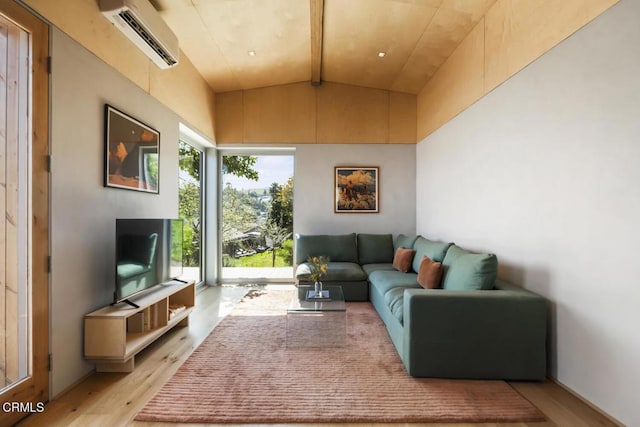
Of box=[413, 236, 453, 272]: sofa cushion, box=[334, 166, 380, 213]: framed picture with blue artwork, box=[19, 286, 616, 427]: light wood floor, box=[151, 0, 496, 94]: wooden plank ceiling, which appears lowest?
box=[19, 286, 616, 427]: light wood floor

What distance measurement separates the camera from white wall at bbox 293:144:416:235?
17.2 ft

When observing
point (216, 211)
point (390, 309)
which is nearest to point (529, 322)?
point (390, 309)

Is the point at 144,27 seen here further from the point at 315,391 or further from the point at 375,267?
the point at 375,267

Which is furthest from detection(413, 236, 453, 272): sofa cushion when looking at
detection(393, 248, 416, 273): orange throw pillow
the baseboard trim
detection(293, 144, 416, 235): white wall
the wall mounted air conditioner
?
the wall mounted air conditioner

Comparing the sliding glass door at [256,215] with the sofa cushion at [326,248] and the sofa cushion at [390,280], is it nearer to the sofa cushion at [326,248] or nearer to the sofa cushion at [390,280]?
the sofa cushion at [326,248]

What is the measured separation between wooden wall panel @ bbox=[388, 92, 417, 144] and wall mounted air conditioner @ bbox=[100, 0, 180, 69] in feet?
11.4

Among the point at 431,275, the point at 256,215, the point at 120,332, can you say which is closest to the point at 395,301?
the point at 431,275

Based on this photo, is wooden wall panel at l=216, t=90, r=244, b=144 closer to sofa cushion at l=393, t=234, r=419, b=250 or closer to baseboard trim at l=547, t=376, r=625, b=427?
sofa cushion at l=393, t=234, r=419, b=250

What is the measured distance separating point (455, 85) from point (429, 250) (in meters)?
2.08

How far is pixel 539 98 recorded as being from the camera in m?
2.37

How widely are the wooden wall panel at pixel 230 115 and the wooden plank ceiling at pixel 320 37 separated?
0.83 ft

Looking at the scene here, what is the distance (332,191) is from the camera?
526 cm

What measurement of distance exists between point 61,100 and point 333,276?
338 centimetres

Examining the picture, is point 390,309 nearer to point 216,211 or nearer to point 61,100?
point 61,100
